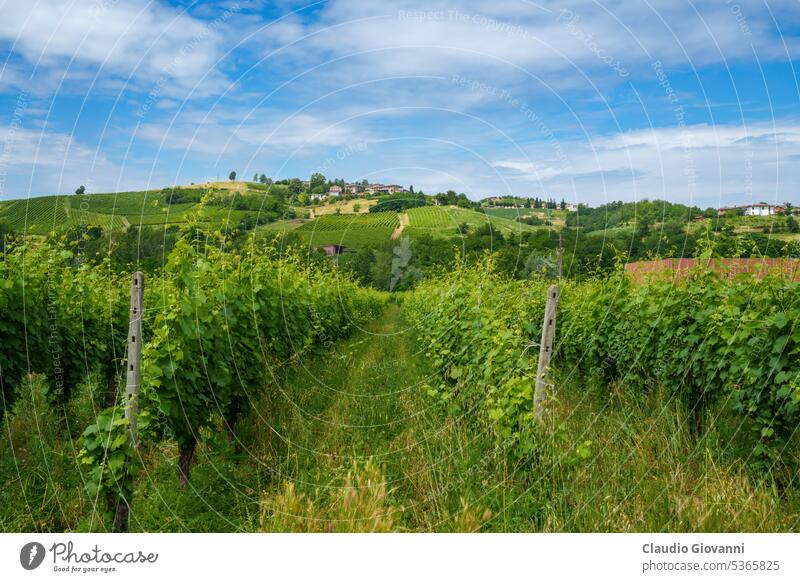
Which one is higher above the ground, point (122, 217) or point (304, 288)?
point (122, 217)

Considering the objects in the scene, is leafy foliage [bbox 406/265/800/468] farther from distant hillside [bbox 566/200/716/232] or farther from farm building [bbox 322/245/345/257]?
farm building [bbox 322/245/345/257]

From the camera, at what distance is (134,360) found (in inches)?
220

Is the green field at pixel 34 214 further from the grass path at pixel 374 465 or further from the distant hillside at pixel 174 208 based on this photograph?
the grass path at pixel 374 465

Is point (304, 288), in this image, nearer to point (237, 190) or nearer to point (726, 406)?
point (237, 190)

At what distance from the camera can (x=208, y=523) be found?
6113 millimetres

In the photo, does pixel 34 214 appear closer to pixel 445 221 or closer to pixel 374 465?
pixel 445 221

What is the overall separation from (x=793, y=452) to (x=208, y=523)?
20.4 feet

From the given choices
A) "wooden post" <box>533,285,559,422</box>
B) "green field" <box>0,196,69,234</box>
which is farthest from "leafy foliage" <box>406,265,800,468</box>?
"green field" <box>0,196,69,234</box>

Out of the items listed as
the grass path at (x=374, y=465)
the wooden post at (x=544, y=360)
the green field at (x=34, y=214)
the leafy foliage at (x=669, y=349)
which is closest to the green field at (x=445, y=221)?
the leafy foliage at (x=669, y=349)

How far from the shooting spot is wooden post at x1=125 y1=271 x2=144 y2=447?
542 cm

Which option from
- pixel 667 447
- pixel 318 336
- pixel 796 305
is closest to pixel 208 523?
pixel 667 447

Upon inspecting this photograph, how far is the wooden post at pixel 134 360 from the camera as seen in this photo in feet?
17.8

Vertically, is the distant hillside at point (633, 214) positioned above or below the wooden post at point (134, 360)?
above

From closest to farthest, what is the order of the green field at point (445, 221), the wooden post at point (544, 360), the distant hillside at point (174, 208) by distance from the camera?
the wooden post at point (544, 360) < the distant hillside at point (174, 208) < the green field at point (445, 221)
